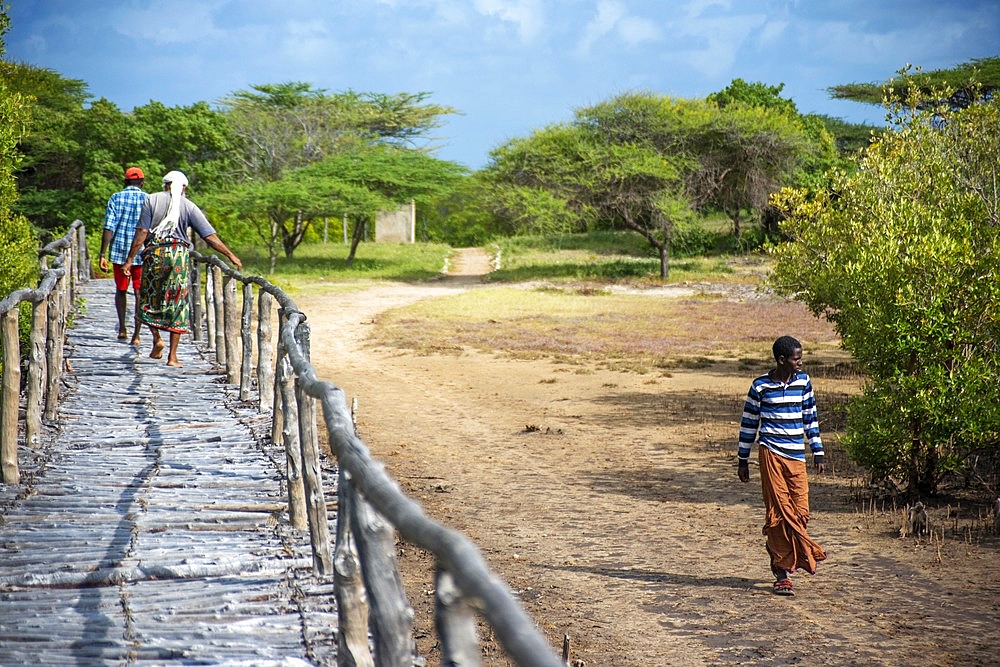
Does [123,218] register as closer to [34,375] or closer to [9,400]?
[34,375]

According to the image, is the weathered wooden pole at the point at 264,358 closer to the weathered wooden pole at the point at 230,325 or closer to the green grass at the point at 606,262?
the weathered wooden pole at the point at 230,325

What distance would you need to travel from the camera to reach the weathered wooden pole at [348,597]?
4152mm

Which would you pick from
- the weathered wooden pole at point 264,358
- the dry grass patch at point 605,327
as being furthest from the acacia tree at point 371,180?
the weathered wooden pole at point 264,358

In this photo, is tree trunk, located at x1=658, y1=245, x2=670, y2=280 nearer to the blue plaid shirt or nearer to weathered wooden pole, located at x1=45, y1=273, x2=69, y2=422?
the blue plaid shirt

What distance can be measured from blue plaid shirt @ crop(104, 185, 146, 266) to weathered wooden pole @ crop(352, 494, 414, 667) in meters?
9.02

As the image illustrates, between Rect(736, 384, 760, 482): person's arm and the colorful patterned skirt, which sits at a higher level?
the colorful patterned skirt

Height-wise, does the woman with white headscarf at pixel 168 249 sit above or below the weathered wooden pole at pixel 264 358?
above

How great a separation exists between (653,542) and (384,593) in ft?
18.3

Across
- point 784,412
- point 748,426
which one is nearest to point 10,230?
point 748,426

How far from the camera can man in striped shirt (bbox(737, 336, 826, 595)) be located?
23.9 feet

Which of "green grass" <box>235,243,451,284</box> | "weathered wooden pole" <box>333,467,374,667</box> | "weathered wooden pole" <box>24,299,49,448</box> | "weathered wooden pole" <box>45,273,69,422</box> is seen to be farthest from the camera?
"green grass" <box>235,243,451,284</box>

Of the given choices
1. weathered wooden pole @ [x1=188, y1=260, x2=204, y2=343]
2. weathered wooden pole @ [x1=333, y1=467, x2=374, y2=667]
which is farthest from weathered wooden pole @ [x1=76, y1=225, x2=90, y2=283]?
weathered wooden pole @ [x1=333, y1=467, x2=374, y2=667]

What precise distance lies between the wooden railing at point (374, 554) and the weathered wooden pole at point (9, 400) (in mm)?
1688

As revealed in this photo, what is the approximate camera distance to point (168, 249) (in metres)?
10.5
